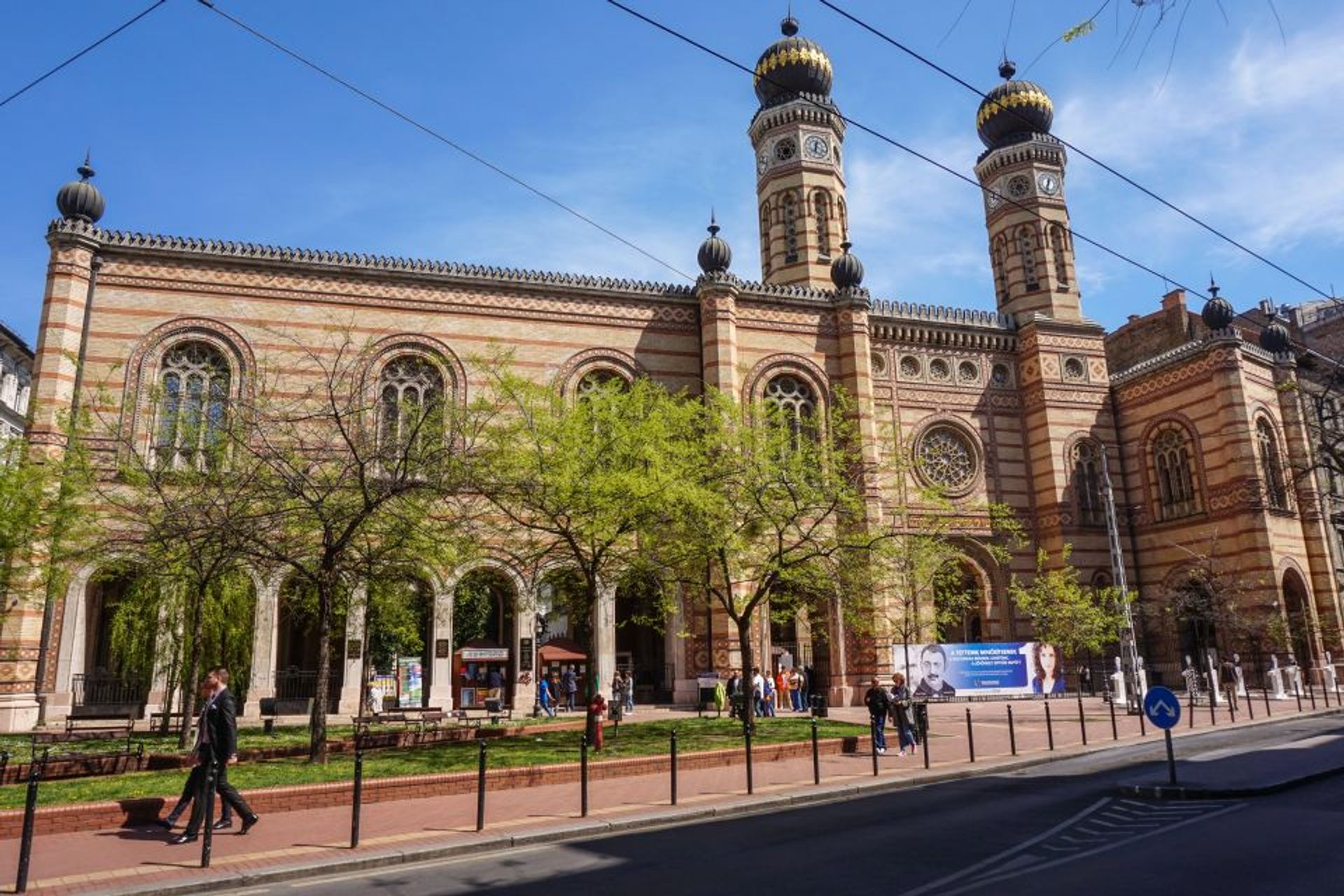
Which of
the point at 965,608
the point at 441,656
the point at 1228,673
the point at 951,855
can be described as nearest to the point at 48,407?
the point at 441,656

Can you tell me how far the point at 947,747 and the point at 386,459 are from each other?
447 inches

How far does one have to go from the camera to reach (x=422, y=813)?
10.6 meters

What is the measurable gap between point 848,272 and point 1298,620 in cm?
1829

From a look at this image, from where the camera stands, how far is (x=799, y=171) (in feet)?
112

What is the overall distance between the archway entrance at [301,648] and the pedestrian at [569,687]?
20.0 ft

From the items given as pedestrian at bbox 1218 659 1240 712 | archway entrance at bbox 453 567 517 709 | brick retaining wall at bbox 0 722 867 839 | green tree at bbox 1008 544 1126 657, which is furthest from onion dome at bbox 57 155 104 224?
pedestrian at bbox 1218 659 1240 712

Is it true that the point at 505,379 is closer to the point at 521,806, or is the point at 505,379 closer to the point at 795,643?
the point at 521,806

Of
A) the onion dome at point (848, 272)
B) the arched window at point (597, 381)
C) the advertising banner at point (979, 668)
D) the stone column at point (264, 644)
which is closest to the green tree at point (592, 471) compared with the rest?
the arched window at point (597, 381)

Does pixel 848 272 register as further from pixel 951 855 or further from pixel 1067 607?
pixel 951 855

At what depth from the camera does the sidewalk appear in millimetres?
7945

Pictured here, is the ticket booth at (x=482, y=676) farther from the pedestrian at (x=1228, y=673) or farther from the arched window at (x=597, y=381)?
the pedestrian at (x=1228, y=673)

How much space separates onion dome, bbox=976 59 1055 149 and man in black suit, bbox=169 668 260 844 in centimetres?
3355

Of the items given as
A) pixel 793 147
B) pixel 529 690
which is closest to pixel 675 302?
pixel 793 147

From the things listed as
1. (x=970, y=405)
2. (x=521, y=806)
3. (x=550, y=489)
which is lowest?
(x=521, y=806)
